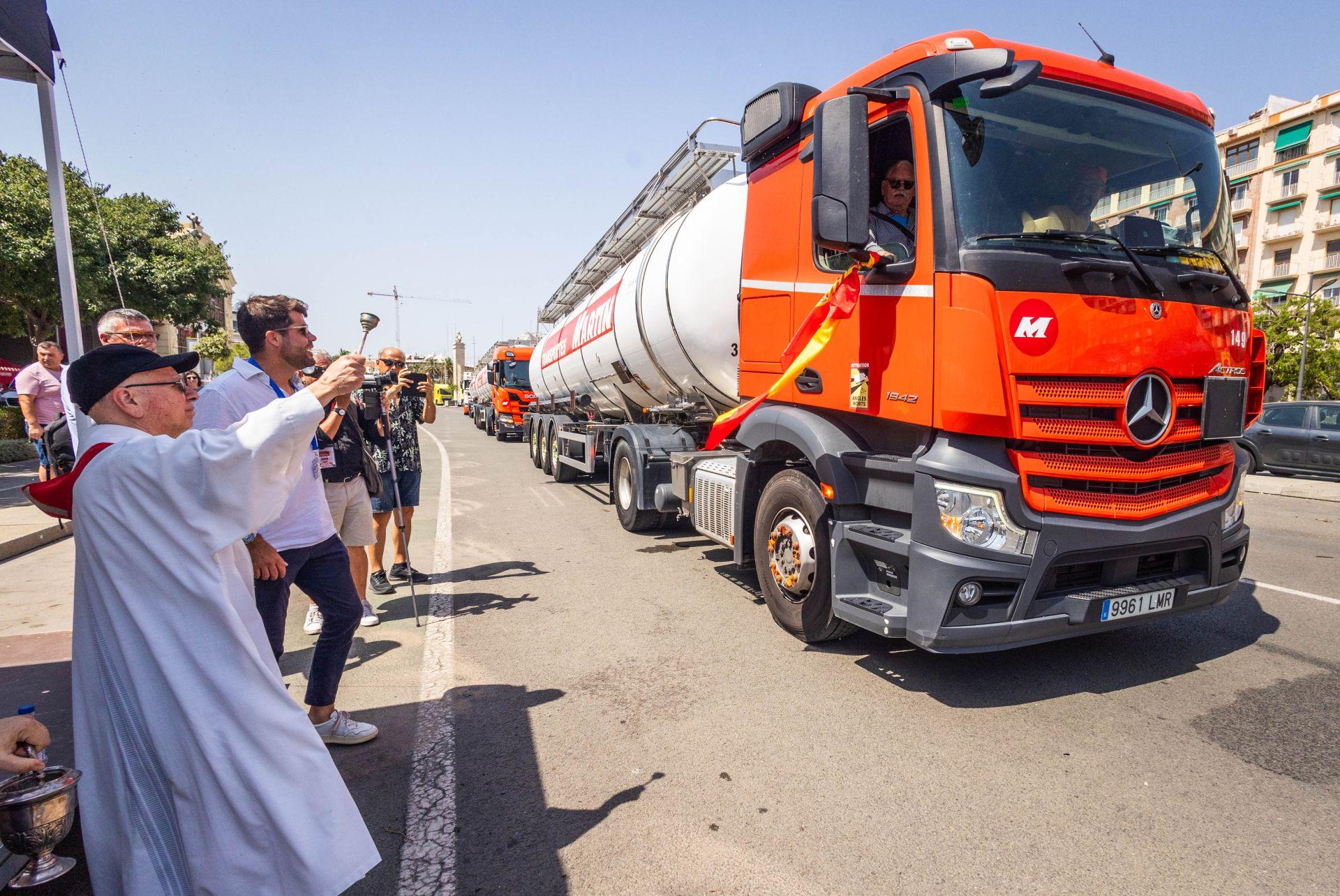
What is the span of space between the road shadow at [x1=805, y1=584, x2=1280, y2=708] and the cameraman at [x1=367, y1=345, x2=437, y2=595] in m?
3.59

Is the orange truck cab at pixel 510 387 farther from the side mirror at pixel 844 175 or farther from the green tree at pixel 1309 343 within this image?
the green tree at pixel 1309 343

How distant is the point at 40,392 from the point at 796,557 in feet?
25.5

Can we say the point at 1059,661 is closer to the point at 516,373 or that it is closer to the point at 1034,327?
the point at 1034,327

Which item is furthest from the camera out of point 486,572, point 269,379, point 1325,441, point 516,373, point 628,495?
point 516,373

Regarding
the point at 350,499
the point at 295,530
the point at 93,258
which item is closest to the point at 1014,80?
the point at 295,530

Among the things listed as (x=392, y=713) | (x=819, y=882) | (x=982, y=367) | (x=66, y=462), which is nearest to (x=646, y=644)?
(x=392, y=713)

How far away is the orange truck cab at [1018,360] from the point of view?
3137 millimetres

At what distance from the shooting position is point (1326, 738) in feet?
10.4

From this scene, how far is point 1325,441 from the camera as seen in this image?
11727mm

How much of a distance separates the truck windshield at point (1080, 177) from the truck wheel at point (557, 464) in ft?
30.9

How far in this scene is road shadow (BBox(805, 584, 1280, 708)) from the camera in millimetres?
3725

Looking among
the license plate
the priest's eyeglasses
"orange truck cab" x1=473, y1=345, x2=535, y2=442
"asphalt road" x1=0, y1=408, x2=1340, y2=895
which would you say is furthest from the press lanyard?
"orange truck cab" x1=473, y1=345, x2=535, y2=442

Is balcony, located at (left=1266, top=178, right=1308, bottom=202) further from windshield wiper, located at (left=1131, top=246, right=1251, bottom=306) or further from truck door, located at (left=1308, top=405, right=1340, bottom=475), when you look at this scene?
windshield wiper, located at (left=1131, top=246, right=1251, bottom=306)

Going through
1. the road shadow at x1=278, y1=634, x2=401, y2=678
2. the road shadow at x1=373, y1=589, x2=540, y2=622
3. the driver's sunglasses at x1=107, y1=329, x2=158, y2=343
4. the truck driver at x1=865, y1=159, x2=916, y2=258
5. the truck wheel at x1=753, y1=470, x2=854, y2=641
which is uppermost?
the truck driver at x1=865, y1=159, x2=916, y2=258
